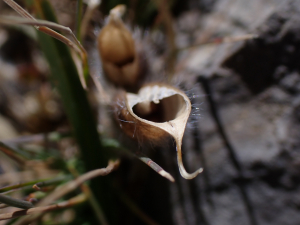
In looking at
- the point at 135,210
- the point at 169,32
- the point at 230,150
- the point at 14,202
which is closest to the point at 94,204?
the point at 135,210

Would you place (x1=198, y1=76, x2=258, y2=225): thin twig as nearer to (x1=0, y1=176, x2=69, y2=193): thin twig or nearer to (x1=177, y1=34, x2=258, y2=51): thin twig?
(x1=177, y1=34, x2=258, y2=51): thin twig

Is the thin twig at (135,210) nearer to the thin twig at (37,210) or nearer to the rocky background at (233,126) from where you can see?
the rocky background at (233,126)

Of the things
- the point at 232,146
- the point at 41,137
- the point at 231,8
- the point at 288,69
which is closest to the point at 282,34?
the point at 288,69

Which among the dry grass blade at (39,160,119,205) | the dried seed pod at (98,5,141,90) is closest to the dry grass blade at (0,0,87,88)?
the dried seed pod at (98,5,141,90)

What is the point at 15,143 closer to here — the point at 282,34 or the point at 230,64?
the point at 230,64

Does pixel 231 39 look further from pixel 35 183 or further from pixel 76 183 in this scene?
pixel 35 183
